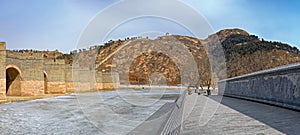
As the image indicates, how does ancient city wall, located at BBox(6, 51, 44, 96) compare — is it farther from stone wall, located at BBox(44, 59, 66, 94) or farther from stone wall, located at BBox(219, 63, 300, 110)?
stone wall, located at BBox(219, 63, 300, 110)

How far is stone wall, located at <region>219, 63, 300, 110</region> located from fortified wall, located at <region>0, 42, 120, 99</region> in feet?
56.1

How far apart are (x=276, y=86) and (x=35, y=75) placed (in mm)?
22272

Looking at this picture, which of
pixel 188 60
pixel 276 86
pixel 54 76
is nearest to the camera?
pixel 276 86

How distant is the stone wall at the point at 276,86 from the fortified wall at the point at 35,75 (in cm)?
1708

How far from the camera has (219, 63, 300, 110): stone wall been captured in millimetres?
5641

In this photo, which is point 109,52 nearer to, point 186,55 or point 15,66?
point 186,55

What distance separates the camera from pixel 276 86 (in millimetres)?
6914

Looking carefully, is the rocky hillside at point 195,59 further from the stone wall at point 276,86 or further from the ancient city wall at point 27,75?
the stone wall at point 276,86

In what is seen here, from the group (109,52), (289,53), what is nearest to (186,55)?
(289,53)

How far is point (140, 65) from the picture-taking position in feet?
218

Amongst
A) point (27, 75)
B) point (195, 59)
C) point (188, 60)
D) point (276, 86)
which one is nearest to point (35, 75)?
point (27, 75)

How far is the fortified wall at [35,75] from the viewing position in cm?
2098

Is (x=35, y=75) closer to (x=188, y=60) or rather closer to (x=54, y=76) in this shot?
(x=54, y=76)

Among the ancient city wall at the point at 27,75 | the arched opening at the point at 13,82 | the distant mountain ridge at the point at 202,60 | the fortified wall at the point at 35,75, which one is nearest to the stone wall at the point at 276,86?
the fortified wall at the point at 35,75
